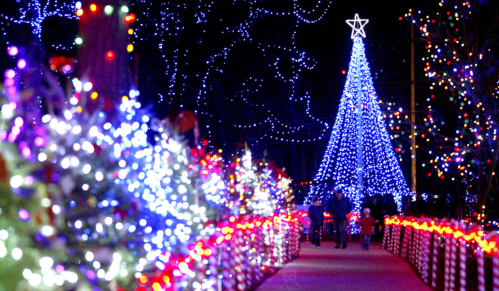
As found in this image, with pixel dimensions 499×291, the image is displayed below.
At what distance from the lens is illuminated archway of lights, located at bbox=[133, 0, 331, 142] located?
62.0ft

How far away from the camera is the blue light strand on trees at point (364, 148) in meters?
30.5

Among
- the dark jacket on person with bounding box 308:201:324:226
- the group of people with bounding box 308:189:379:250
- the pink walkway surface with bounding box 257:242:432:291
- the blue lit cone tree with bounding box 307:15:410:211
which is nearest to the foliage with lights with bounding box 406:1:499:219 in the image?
the group of people with bounding box 308:189:379:250

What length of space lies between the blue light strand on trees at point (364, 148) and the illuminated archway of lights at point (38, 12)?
1224cm

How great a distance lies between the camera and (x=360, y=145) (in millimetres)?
30891

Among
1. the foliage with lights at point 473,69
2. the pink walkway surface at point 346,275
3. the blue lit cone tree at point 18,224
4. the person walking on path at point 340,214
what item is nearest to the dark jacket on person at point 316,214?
the person walking on path at point 340,214

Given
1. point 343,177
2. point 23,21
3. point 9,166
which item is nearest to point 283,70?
point 343,177

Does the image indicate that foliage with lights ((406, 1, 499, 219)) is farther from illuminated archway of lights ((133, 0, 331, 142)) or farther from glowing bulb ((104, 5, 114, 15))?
glowing bulb ((104, 5, 114, 15))

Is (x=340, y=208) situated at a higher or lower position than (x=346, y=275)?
higher

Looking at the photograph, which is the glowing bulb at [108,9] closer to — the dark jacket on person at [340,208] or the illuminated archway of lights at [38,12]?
the illuminated archway of lights at [38,12]

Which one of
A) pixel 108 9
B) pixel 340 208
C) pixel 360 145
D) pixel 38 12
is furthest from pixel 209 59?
pixel 108 9

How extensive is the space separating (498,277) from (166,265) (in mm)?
3649

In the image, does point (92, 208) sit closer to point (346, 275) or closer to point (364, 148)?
point (346, 275)

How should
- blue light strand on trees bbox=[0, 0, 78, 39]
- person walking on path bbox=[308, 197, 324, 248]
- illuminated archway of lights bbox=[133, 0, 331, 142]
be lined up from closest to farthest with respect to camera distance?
illuminated archway of lights bbox=[133, 0, 331, 142]
blue light strand on trees bbox=[0, 0, 78, 39]
person walking on path bbox=[308, 197, 324, 248]

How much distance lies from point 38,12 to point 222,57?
485cm
